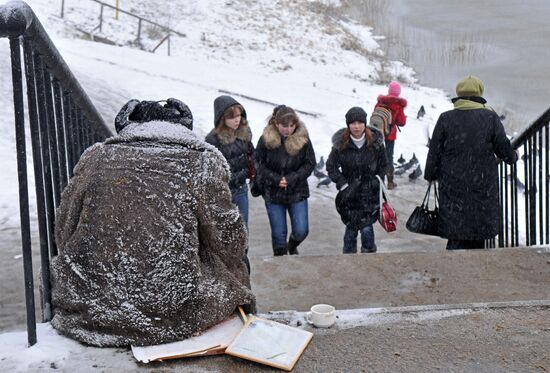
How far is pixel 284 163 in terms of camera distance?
21.6 ft

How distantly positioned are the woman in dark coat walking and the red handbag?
48 cm

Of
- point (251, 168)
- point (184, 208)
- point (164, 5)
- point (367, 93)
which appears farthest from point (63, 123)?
point (164, 5)

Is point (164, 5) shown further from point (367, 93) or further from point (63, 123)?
point (63, 123)

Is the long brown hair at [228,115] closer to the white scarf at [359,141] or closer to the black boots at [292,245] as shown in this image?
the white scarf at [359,141]

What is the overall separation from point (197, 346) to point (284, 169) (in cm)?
344

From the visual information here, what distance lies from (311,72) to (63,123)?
18.6 meters

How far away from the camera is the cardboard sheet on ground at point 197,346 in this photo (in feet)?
10.6

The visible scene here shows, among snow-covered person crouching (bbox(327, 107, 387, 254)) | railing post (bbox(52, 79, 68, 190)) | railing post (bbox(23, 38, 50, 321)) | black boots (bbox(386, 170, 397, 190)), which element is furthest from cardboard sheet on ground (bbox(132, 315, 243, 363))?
black boots (bbox(386, 170, 397, 190))

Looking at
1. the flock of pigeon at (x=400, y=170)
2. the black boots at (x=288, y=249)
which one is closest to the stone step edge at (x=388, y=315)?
the black boots at (x=288, y=249)

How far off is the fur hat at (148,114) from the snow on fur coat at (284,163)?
2821 millimetres

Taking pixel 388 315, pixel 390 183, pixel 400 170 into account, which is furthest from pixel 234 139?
pixel 400 170

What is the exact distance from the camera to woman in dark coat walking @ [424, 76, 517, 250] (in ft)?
18.7

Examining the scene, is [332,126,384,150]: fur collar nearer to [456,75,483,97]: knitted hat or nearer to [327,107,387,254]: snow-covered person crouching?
[327,107,387,254]: snow-covered person crouching

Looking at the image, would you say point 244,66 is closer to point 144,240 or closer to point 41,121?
point 41,121
